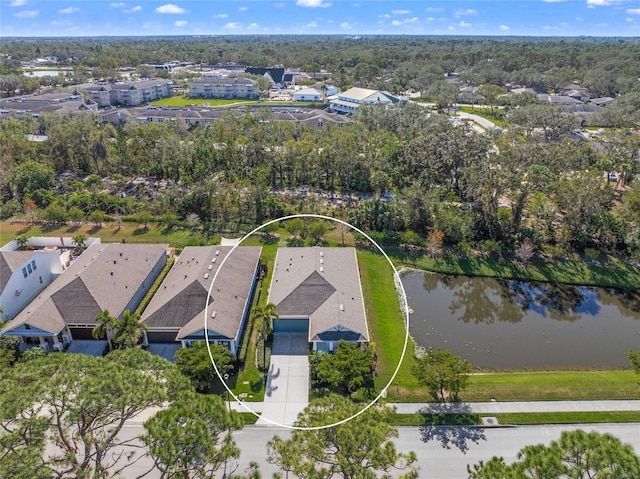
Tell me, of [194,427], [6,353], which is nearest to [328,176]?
[6,353]

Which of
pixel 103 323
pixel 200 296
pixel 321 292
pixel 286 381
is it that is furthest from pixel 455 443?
pixel 103 323

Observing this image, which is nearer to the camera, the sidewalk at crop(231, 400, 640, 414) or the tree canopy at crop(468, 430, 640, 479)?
the tree canopy at crop(468, 430, 640, 479)

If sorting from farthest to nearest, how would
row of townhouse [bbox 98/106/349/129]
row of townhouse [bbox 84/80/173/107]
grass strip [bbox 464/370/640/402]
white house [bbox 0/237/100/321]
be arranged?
row of townhouse [bbox 84/80/173/107], row of townhouse [bbox 98/106/349/129], white house [bbox 0/237/100/321], grass strip [bbox 464/370/640/402]

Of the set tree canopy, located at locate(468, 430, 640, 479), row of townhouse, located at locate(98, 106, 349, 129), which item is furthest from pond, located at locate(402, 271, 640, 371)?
row of townhouse, located at locate(98, 106, 349, 129)

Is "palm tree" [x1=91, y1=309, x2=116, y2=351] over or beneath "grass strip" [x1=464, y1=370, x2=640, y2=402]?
over

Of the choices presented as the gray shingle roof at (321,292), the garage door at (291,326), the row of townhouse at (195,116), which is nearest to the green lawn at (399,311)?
the garage door at (291,326)

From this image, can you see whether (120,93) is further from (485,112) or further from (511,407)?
(511,407)

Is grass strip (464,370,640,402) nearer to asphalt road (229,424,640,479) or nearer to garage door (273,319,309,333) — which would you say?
asphalt road (229,424,640,479)
